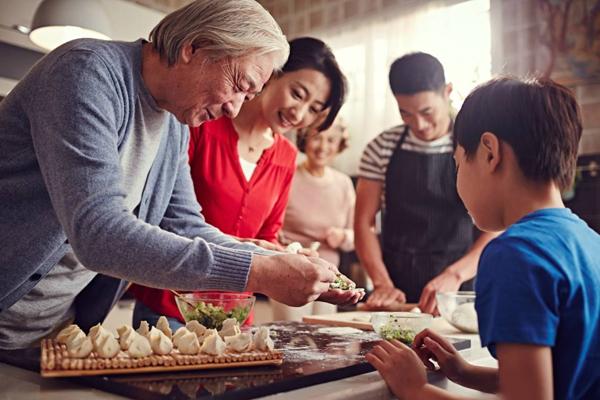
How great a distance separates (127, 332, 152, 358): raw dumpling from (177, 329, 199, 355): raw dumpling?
0.05 meters

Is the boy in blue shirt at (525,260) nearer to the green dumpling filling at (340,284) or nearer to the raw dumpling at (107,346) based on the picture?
the green dumpling filling at (340,284)

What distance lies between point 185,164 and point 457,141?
686mm

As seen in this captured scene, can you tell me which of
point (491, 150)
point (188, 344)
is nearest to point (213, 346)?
point (188, 344)

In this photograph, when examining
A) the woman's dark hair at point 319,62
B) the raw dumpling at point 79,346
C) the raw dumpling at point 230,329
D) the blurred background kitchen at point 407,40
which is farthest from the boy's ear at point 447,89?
the raw dumpling at point 79,346

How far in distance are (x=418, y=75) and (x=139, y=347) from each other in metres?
1.52

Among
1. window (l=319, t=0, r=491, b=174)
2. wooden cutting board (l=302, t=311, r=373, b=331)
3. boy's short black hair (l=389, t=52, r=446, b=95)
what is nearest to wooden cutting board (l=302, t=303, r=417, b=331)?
wooden cutting board (l=302, t=311, r=373, b=331)

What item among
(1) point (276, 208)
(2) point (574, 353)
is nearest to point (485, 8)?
(1) point (276, 208)

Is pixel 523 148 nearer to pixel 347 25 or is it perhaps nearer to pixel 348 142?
pixel 348 142

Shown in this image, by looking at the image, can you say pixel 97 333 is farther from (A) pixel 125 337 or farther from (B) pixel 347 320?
(B) pixel 347 320

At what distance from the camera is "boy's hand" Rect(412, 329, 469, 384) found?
3.64 ft

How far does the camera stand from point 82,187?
0.98 m

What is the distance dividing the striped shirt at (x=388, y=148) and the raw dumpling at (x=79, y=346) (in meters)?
1.64

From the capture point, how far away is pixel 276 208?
6.64 ft

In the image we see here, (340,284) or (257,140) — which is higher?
(257,140)
